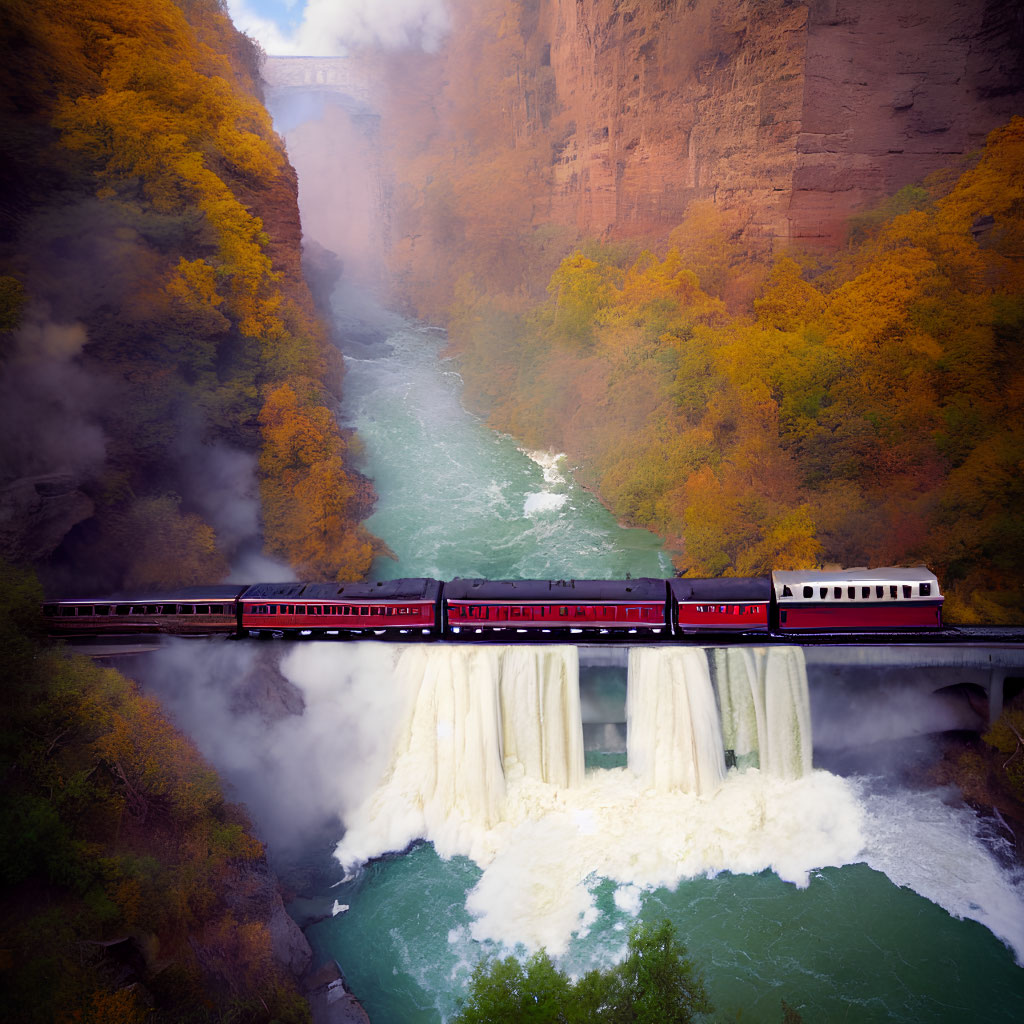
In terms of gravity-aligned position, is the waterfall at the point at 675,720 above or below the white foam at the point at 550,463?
below

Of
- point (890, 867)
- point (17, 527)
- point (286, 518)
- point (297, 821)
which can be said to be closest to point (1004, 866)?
point (890, 867)

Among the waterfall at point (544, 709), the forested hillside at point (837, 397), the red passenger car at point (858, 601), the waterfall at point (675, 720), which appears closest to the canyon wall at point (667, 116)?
the forested hillside at point (837, 397)

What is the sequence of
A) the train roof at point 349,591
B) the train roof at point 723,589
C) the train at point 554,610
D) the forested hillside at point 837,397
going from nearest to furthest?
1. the train at point 554,610
2. the train roof at point 723,589
3. the train roof at point 349,591
4. the forested hillside at point 837,397

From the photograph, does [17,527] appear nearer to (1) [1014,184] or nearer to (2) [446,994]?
(2) [446,994]

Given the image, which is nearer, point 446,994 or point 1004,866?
point 446,994

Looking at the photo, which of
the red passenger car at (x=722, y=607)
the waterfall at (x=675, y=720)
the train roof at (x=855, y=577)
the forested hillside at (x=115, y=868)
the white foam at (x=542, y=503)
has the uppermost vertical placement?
the white foam at (x=542, y=503)

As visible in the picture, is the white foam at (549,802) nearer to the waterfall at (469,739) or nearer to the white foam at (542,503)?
the waterfall at (469,739)
